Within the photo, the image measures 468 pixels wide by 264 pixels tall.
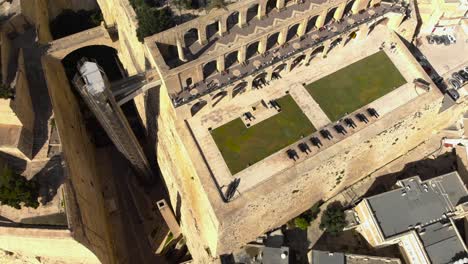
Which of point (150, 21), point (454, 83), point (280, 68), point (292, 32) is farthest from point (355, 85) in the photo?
point (150, 21)

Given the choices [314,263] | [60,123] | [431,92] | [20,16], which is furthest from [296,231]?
[20,16]

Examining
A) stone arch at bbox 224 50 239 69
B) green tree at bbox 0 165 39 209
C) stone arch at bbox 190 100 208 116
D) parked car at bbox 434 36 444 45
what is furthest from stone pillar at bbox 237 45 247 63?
parked car at bbox 434 36 444 45

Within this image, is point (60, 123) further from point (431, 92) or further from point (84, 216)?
point (431, 92)

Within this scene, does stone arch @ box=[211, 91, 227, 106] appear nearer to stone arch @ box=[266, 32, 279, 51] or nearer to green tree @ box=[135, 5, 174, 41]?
stone arch @ box=[266, 32, 279, 51]

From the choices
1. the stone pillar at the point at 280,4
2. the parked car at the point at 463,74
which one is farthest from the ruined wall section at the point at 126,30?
the parked car at the point at 463,74

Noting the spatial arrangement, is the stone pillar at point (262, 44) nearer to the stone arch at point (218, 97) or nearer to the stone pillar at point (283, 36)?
the stone pillar at point (283, 36)

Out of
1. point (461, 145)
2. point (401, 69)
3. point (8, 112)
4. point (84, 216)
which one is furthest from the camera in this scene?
point (461, 145)
